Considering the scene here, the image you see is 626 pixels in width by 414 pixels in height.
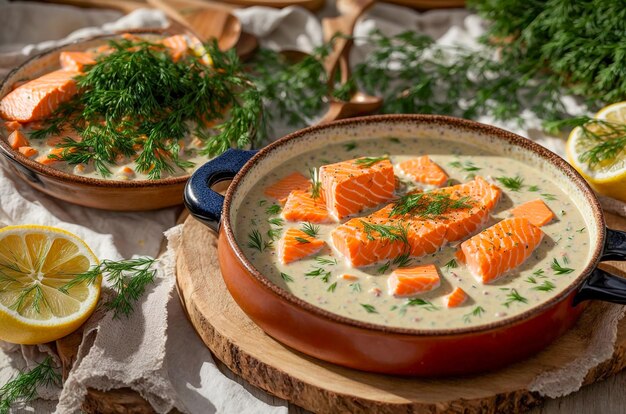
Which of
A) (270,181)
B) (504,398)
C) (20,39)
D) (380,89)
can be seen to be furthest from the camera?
(20,39)

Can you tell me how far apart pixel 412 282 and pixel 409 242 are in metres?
0.23

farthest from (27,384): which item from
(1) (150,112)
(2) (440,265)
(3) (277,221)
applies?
(2) (440,265)

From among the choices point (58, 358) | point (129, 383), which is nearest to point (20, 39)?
point (58, 358)

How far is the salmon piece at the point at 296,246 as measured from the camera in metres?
3.14

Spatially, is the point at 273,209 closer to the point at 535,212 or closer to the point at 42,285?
the point at 42,285

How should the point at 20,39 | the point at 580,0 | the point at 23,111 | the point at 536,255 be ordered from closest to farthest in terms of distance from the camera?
the point at 536,255 < the point at 23,111 < the point at 580,0 < the point at 20,39

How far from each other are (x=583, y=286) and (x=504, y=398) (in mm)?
493

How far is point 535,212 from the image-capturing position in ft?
11.2

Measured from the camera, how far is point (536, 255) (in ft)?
10.5

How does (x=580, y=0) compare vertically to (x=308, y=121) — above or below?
above

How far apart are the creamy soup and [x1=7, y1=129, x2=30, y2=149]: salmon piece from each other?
4.05 feet

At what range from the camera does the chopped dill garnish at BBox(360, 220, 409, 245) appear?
310 cm

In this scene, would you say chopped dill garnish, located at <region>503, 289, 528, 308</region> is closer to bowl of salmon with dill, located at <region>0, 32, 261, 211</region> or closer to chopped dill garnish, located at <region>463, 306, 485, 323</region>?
chopped dill garnish, located at <region>463, 306, 485, 323</region>

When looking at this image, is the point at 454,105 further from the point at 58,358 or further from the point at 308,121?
the point at 58,358
